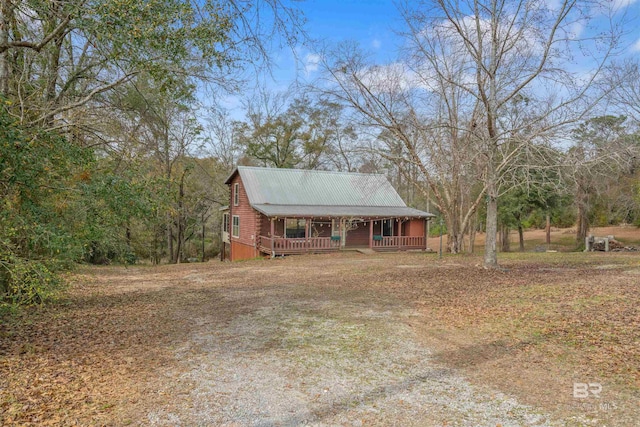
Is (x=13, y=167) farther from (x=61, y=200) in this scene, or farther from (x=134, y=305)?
(x=134, y=305)

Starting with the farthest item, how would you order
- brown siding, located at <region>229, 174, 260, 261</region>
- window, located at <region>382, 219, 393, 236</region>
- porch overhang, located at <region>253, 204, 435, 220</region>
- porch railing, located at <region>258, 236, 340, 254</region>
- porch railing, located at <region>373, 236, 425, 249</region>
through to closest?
1. window, located at <region>382, 219, 393, 236</region>
2. porch railing, located at <region>373, 236, 425, 249</region>
3. brown siding, located at <region>229, 174, 260, 261</region>
4. porch railing, located at <region>258, 236, 340, 254</region>
5. porch overhang, located at <region>253, 204, 435, 220</region>

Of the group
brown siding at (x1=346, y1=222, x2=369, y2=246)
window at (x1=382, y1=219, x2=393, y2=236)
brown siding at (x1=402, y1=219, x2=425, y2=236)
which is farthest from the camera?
window at (x1=382, y1=219, x2=393, y2=236)

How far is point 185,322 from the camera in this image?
6895 millimetres

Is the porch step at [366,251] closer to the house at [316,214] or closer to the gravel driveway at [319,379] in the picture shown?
the house at [316,214]

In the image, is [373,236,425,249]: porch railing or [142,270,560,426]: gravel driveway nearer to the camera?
[142,270,560,426]: gravel driveway

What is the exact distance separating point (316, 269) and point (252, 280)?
3.14m

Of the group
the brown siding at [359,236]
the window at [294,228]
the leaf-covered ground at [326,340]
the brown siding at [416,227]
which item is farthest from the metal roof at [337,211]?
the leaf-covered ground at [326,340]

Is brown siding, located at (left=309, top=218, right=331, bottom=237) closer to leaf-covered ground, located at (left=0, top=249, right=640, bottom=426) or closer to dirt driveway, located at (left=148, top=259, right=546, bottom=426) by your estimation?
leaf-covered ground, located at (left=0, top=249, right=640, bottom=426)

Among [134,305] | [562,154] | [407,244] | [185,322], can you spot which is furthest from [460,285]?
[407,244]

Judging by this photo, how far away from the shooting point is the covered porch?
853 inches

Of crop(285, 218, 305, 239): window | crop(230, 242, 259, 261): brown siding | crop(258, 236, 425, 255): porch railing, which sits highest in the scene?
crop(285, 218, 305, 239): window

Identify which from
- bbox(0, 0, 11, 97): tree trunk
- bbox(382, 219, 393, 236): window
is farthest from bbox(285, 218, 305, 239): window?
bbox(0, 0, 11, 97): tree trunk

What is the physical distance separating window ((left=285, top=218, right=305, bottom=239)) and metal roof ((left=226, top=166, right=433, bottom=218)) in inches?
82.5

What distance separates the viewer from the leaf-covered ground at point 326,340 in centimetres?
376
